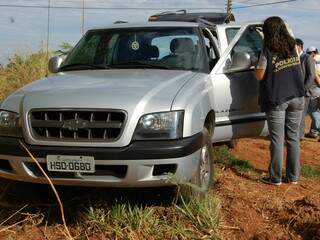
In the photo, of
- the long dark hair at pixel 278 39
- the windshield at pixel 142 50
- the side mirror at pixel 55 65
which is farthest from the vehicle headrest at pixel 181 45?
the side mirror at pixel 55 65

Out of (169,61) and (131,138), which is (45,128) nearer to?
(131,138)

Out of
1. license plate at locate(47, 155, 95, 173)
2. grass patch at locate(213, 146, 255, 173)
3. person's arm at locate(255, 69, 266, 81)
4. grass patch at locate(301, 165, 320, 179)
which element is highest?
person's arm at locate(255, 69, 266, 81)

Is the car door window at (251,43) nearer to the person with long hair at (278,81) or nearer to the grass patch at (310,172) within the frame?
the person with long hair at (278,81)

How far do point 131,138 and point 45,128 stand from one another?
755 mm

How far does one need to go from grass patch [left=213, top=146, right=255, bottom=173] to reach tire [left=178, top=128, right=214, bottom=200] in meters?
1.73

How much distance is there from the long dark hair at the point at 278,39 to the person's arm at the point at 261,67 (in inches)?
4.6

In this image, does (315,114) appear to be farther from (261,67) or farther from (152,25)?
(152,25)

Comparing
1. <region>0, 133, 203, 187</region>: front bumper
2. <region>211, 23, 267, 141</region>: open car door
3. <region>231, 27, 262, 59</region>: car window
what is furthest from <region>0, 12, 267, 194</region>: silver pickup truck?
<region>231, 27, 262, 59</region>: car window

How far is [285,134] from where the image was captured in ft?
21.4

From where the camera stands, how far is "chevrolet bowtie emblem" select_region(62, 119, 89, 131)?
4609 millimetres

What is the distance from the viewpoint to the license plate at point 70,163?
4.55m

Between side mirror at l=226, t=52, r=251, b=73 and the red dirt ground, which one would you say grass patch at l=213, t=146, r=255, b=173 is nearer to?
the red dirt ground

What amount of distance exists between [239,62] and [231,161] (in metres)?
1.99

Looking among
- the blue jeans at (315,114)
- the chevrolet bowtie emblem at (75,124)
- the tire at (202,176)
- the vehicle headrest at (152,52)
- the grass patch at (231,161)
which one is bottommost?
the blue jeans at (315,114)
